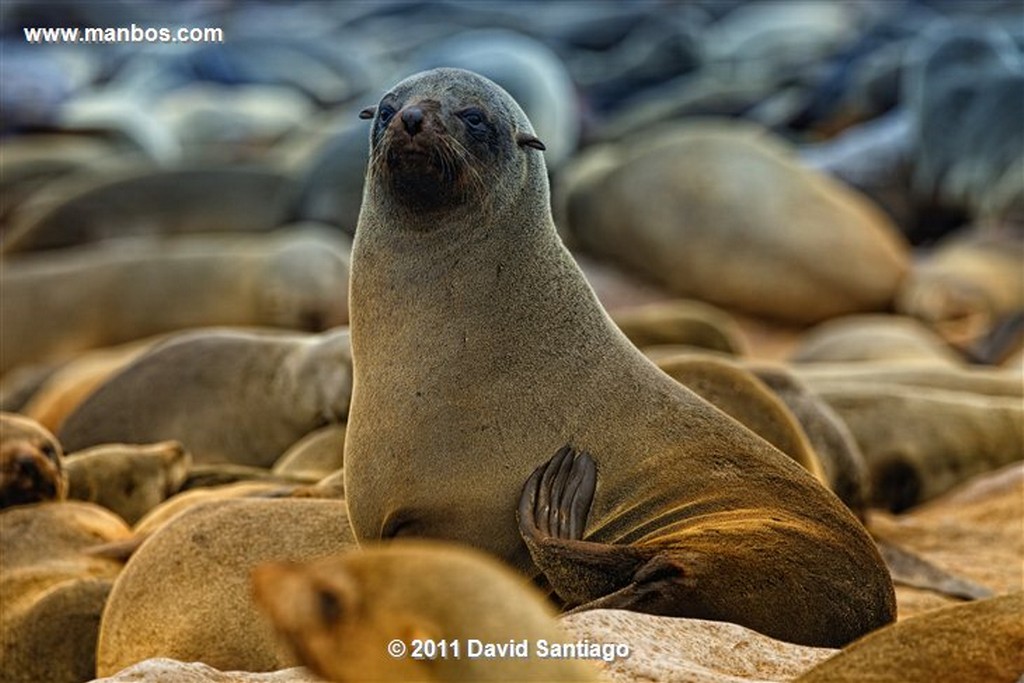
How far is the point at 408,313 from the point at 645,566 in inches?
36.9

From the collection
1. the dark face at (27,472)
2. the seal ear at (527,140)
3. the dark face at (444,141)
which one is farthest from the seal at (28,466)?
the seal ear at (527,140)

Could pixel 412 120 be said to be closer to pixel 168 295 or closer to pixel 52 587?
pixel 52 587

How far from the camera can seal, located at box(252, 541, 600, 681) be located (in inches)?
110

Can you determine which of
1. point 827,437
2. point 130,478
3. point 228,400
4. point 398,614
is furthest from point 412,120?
point 228,400

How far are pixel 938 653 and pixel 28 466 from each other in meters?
3.55

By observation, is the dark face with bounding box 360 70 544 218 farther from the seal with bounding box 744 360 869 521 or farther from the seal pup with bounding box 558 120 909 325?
the seal pup with bounding box 558 120 909 325

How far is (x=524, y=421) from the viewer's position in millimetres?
4641

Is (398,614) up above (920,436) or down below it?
above

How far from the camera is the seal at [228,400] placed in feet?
25.5

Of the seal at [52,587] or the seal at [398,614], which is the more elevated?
the seal at [398,614]

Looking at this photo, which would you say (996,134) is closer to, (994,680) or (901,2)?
(994,680)

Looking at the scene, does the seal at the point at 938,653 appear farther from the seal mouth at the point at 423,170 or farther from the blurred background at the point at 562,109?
the blurred background at the point at 562,109

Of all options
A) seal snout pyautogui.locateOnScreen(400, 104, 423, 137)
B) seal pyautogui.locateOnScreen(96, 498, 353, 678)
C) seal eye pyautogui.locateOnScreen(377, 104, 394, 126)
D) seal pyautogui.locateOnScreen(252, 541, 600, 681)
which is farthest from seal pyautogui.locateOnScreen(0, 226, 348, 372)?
seal pyautogui.locateOnScreen(252, 541, 600, 681)

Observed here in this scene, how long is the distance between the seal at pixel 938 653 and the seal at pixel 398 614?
798 millimetres
